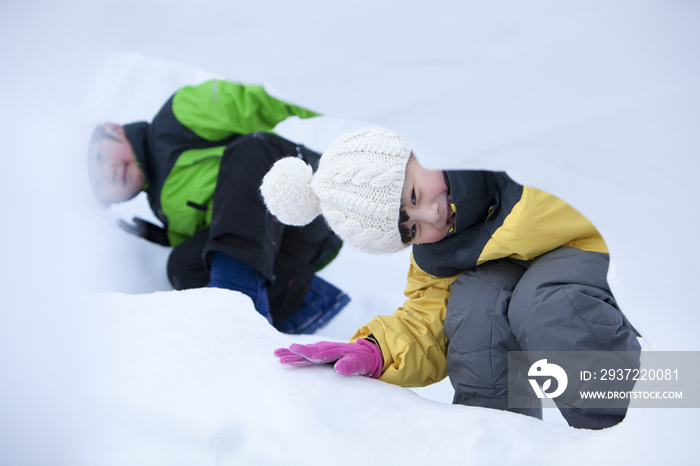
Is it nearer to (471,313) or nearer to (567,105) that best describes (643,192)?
(567,105)

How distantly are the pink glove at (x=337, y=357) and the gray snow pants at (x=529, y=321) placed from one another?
150mm

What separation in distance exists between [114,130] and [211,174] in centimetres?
28

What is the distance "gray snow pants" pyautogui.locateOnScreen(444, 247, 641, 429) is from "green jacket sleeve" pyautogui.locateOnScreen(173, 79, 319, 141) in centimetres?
74

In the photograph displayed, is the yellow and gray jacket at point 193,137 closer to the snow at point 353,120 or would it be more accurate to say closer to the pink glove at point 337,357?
the snow at point 353,120

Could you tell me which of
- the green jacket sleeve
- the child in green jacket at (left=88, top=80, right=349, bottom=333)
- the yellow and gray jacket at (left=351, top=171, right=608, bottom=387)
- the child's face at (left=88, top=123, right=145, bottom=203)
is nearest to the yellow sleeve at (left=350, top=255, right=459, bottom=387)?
the yellow and gray jacket at (left=351, top=171, right=608, bottom=387)

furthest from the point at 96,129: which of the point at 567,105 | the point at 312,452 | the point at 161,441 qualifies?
the point at 567,105

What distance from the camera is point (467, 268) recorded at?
86 cm

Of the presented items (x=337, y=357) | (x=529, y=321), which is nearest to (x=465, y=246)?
(x=529, y=321)

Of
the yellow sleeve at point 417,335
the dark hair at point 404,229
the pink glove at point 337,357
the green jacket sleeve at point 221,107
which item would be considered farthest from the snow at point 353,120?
the green jacket sleeve at point 221,107

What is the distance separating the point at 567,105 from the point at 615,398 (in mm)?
421

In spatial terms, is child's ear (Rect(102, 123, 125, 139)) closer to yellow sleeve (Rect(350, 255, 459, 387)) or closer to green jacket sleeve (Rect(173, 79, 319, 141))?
green jacket sleeve (Rect(173, 79, 319, 141))

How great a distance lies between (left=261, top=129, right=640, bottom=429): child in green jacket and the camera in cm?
67

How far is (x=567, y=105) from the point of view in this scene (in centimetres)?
39

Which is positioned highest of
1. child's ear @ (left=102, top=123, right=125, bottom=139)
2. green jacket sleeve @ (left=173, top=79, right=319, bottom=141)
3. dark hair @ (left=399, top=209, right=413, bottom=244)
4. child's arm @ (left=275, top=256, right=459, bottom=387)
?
green jacket sleeve @ (left=173, top=79, right=319, bottom=141)
